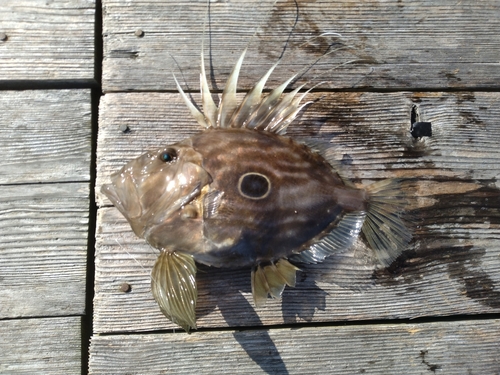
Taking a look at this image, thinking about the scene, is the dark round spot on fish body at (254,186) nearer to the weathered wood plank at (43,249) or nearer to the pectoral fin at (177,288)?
the pectoral fin at (177,288)

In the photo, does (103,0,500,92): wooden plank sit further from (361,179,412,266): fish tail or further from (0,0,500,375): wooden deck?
(361,179,412,266): fish tail

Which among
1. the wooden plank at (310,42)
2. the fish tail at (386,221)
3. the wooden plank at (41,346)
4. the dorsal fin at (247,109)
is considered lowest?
the wooden plank at (41,346)

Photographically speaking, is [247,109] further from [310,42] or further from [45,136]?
[45,136]

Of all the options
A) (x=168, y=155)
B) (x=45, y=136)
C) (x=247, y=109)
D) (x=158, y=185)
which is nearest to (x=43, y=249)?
(x=45, y=136)

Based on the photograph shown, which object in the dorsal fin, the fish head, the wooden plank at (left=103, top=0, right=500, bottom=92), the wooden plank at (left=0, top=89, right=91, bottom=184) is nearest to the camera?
the fish head

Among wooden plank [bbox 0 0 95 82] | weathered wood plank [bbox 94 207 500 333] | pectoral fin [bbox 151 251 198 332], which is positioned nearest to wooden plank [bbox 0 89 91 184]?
wooden plank [bbox 0 0 95 82]

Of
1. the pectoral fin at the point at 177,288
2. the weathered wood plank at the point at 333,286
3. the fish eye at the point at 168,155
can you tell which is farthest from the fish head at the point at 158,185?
the weathered wood plank at the point at 333,286
